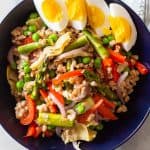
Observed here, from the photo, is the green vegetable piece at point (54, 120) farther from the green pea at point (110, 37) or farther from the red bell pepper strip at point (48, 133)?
the green pea at point (110, 37)

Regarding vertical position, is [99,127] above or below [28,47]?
below

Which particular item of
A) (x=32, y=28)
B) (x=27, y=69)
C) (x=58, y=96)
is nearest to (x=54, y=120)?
(x=58, y=96)

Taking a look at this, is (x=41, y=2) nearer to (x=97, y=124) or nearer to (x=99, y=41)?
(x=99, y=41)

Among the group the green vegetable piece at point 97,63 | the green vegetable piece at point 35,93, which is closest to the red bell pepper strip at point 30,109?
the green vegetable piece at point 35,93

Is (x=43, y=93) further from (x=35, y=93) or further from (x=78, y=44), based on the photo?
(x=78, y=44)

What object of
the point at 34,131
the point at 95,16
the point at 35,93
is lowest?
the point at 34,131

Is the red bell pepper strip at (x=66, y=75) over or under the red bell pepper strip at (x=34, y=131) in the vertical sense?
over

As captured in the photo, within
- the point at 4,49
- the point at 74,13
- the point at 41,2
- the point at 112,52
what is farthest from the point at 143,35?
the point at 4,49
